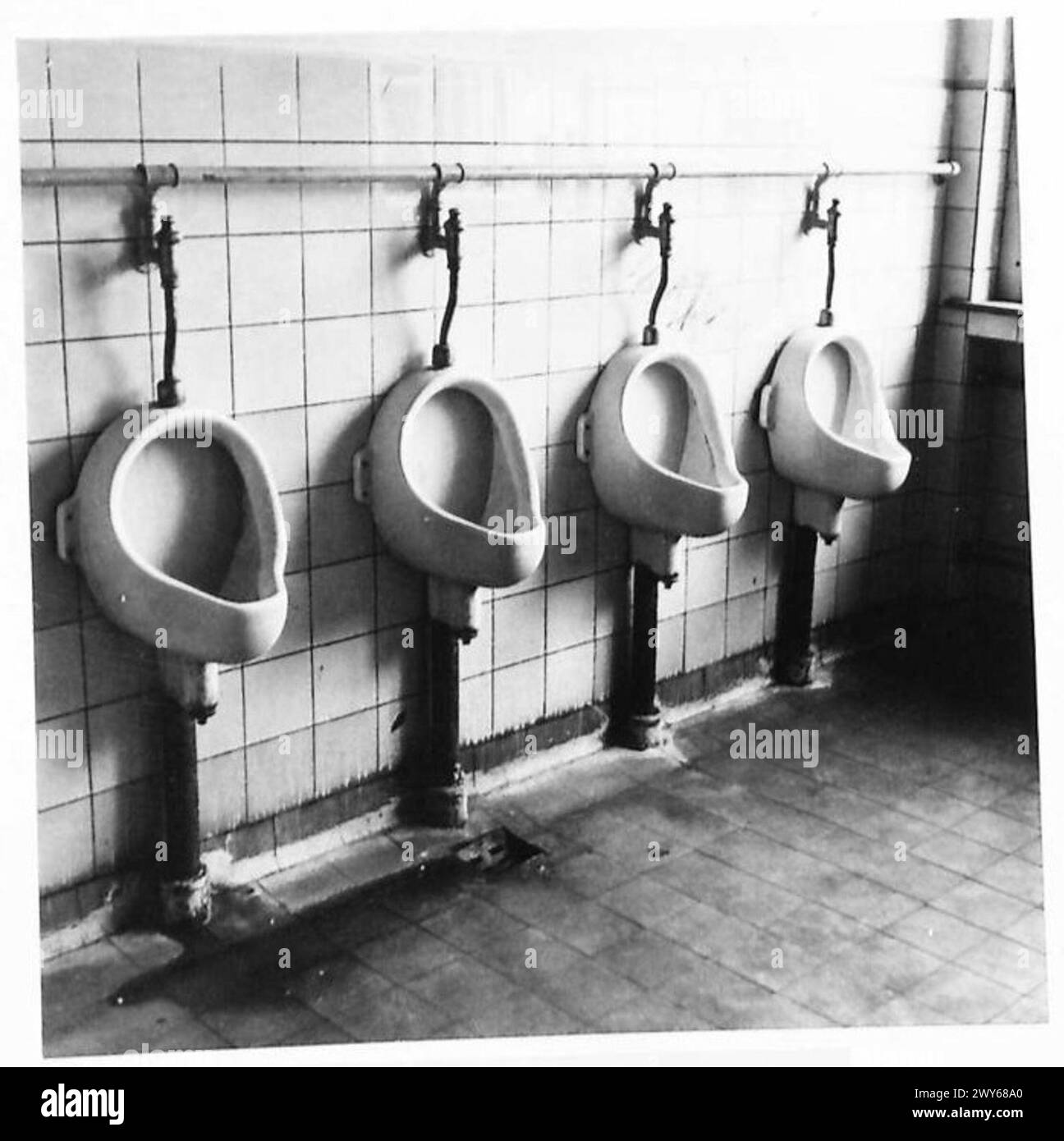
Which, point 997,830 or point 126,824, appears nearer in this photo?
point 126,824

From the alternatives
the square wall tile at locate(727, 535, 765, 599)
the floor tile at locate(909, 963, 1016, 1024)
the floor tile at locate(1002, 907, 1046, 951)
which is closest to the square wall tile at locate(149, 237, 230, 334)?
the square wall tile at locate(727, 535, 765, 599)

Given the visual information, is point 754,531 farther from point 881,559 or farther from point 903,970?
point 903,970

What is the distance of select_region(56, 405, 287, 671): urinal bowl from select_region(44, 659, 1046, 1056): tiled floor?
0.52 m

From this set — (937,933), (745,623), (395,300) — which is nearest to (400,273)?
(395,300)

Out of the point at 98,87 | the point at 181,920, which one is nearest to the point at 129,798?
the point at 181,920

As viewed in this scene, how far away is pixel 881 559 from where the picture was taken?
394cm

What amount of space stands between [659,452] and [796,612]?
0.68 meters

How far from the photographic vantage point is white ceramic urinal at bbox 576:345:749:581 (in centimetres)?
305

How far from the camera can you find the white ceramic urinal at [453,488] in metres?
2.70

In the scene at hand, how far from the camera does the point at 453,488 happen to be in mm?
2904

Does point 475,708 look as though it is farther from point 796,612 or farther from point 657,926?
point 796,612

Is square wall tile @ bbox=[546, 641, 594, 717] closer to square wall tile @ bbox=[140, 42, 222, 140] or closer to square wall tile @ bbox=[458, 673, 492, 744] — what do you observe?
square wall tile @ bbox=[458, 673, 492, 744]

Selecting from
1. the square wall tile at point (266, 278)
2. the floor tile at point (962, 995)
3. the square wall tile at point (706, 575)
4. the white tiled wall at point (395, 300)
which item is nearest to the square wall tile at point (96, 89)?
the white tiled wall at point (395, 300)

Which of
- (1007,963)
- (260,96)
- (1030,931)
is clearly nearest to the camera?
(260,96)
